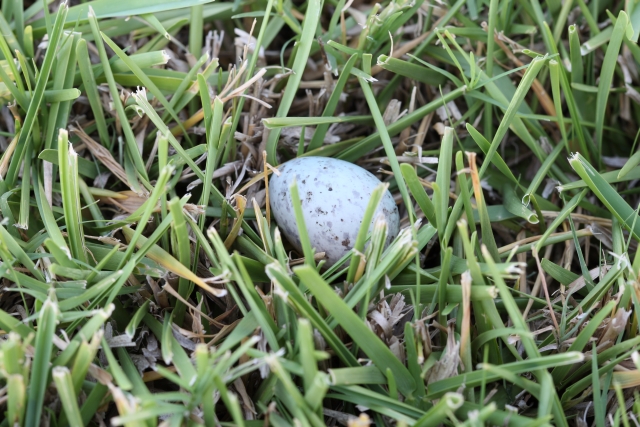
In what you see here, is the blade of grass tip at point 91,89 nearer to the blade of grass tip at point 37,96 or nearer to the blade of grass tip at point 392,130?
the blade of grass tip at point 37,96

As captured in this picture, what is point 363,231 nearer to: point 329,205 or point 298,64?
point 329,205

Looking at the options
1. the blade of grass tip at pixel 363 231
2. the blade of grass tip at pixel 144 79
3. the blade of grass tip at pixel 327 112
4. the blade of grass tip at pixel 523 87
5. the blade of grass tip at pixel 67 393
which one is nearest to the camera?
the blade of grass tip at pixel 67 393

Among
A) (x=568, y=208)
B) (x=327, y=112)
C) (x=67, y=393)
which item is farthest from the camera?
(x=327, y=112)

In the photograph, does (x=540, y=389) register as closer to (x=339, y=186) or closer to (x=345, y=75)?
(x=339, y=186)

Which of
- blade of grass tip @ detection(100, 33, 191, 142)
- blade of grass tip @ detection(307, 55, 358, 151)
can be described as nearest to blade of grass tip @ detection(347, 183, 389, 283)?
blade of grass tip @ detection(307, 55, 358, 151)

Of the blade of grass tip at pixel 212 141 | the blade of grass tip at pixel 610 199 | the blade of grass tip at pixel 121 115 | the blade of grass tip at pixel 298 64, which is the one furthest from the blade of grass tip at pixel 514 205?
the blade of grass tip at pixel 121 115

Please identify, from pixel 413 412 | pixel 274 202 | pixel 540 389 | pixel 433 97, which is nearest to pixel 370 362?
pixel 413 412

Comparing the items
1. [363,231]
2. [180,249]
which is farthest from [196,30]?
[363,231]
